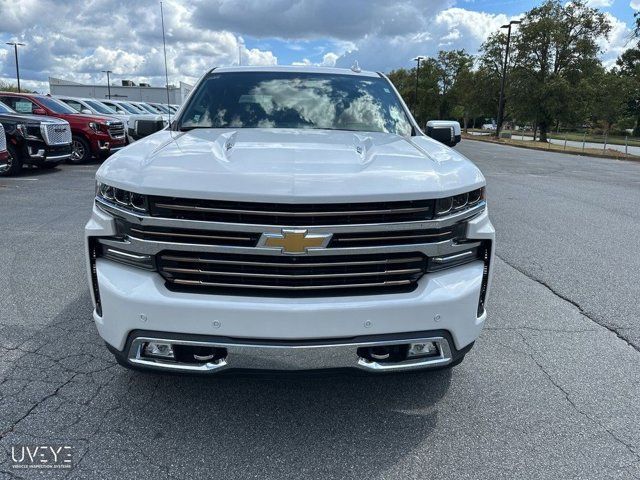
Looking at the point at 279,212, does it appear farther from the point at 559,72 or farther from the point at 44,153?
the point at 559,72

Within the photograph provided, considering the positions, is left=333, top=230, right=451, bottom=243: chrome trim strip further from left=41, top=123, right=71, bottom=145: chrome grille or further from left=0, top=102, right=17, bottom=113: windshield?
left=0, top=102, right=17, bottom=113: windshield

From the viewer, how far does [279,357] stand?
7.04 feet

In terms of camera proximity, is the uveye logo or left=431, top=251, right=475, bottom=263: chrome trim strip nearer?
the uveye logo

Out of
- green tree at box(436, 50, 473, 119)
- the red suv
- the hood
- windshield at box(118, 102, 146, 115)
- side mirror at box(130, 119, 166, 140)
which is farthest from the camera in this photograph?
green tree at box(436, 50, 473, 119)

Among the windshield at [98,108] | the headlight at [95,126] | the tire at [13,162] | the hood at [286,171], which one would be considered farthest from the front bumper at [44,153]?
the hood at [286,171]

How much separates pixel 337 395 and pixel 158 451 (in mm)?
1000

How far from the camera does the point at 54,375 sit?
2924 millimetres

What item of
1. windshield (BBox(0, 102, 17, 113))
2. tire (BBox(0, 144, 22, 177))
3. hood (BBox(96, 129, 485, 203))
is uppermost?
windshield (BBox(0, 102, 17, 113))

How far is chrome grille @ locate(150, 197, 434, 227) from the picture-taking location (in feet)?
6.90

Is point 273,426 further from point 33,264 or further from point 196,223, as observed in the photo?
point 33,264

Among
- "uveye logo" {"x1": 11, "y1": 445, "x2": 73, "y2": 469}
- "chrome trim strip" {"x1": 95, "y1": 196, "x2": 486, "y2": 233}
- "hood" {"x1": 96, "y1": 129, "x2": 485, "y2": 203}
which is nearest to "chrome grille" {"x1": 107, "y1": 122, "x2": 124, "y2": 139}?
"hood" {"x1": 96, "y1": 129, "x2": 485, "y2": 203}

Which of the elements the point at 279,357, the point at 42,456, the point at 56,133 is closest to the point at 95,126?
the point at 56,133

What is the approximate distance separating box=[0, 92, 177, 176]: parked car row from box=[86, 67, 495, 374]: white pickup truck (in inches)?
288

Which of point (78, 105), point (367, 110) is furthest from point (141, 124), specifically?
point (78, 105)
